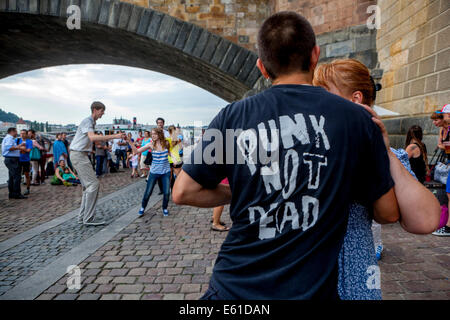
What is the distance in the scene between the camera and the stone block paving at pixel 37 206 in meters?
5.16

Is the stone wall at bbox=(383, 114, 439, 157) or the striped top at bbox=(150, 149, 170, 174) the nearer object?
the stone wall at bbox=(383, 114, 439, 157)

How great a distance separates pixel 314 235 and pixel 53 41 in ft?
46.6

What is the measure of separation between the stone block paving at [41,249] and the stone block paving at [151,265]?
50 centimetres

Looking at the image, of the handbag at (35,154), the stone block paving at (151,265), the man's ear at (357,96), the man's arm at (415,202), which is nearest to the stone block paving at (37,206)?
the handbag at (35,154)

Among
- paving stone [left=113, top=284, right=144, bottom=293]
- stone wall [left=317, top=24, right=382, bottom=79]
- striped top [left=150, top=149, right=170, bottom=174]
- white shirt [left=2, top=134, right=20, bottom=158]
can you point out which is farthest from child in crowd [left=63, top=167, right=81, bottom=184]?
stone wall [left=317, top=24, right=382, bottom=79]

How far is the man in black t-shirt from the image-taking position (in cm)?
95

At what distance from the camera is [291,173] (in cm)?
96

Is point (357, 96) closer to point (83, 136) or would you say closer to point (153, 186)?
point (83, 136)

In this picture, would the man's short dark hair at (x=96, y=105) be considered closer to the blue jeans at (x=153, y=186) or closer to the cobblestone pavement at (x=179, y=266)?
the blue jeans at (x=153, y=186)

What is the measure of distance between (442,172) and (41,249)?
6021mm

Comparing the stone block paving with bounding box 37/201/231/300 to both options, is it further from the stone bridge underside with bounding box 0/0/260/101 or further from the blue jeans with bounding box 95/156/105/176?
the blue jeans with bounding box 95/156/105/176

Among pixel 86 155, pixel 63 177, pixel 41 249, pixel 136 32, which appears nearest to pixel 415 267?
pixel 41 249
